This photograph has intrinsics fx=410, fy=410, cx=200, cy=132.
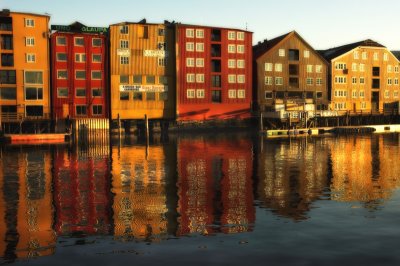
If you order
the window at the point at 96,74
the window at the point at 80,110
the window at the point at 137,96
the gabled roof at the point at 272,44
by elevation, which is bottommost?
the window at the point at 80,110

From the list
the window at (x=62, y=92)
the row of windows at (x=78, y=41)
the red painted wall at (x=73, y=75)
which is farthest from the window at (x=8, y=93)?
the row of windows at (x=78, y=41)

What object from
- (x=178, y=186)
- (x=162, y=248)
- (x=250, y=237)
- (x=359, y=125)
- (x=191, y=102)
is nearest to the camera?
(x=162, y=248)

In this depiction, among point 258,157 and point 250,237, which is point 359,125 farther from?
point 250,237

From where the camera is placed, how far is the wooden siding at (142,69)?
76.8 metres

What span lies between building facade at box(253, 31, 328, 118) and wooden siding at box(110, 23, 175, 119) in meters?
19.2

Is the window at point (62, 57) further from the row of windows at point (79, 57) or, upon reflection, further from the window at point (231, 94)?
the window at point (231, 94)

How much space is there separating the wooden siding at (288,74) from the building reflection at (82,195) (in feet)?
166

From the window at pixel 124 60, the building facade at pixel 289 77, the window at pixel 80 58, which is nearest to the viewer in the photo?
the window at pixel 80 58

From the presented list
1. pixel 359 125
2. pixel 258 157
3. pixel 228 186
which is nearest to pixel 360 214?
pixel 228 186

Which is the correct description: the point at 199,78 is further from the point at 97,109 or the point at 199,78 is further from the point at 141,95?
the point at 97,109

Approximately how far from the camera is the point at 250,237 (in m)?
16.4

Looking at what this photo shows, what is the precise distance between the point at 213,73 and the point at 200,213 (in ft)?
215

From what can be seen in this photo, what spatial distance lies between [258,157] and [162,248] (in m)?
29.6

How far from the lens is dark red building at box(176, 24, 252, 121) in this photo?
80.9 metres
